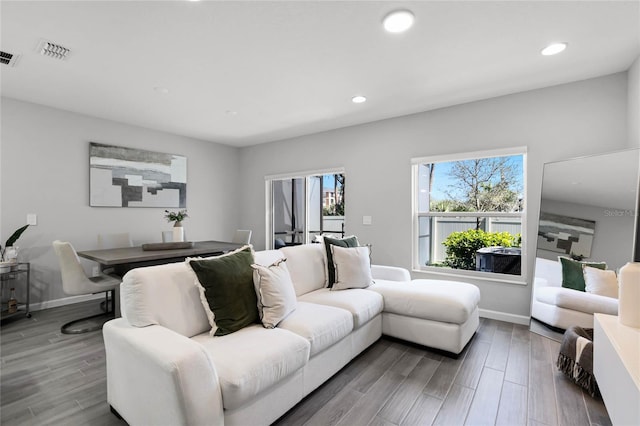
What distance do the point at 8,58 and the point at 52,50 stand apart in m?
0.55

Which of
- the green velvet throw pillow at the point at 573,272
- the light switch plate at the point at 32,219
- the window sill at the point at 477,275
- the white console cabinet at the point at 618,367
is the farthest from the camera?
the light switch plate at the point at 32,219

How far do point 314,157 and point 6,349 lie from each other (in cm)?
415

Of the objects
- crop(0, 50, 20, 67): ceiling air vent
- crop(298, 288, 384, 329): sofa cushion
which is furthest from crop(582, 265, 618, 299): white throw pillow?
crop(0, 50, 20, 67): ceiling air vent

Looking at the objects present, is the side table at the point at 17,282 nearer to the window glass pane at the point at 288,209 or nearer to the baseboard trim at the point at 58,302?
the baseboard trim at the point at 58,302

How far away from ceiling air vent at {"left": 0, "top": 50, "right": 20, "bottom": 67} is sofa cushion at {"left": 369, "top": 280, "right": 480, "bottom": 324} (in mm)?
3780

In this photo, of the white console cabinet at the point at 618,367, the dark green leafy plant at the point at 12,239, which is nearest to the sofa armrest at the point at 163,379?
the white console cabinet at the point at 618,367

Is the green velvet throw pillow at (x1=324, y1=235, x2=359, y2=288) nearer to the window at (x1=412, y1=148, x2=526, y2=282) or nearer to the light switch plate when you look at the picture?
the window at (x1=412, y1=148, x2=526, y2=282)

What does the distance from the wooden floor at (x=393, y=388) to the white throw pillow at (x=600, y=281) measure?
24.9 inches

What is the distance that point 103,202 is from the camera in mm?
4258

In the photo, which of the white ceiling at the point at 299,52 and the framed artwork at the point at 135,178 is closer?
the white ceiling at the point at 299,52

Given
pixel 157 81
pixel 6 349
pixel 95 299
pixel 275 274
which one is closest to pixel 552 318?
pixel 275 274

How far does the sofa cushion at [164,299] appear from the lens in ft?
5.54

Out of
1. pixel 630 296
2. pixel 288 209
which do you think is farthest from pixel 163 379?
pixel 288 209

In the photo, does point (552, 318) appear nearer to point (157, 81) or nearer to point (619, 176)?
point (619, 176)
